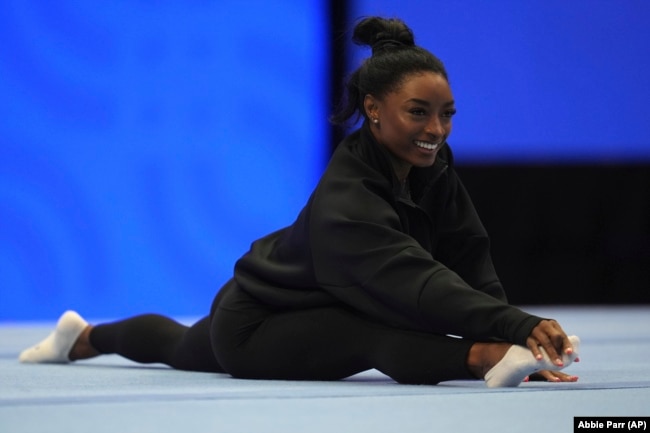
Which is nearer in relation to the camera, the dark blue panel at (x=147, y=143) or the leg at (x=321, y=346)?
the leg at (x=321, y=346)

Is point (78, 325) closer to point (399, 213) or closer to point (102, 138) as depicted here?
point (399, 213)

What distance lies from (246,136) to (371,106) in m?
3.14

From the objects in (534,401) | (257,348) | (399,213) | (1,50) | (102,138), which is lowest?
(534,401)

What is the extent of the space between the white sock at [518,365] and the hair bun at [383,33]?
0.78 metres

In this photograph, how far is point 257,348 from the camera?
2406 millimetres

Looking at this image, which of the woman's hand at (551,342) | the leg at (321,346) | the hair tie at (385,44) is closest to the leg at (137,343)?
the leg at (321,346)

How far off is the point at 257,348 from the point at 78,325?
725 mm

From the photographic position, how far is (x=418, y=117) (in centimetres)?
232

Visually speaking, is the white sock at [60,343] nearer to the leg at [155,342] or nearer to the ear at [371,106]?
the leg at [155,342]

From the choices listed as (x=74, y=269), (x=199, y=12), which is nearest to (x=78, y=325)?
(x=74, y=269)

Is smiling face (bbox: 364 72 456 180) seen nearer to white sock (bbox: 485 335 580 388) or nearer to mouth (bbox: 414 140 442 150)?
mouth (bbox: 414 140 442 150)

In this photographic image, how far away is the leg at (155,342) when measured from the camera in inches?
106

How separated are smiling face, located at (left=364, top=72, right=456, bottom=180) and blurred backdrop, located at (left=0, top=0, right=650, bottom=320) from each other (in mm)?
2949

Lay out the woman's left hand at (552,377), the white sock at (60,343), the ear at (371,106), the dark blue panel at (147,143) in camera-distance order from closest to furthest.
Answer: the woman's left hand at (552,377)
the ear at (371,106)
the white sock at (60,343)
the dark blue panel at (147,143)
